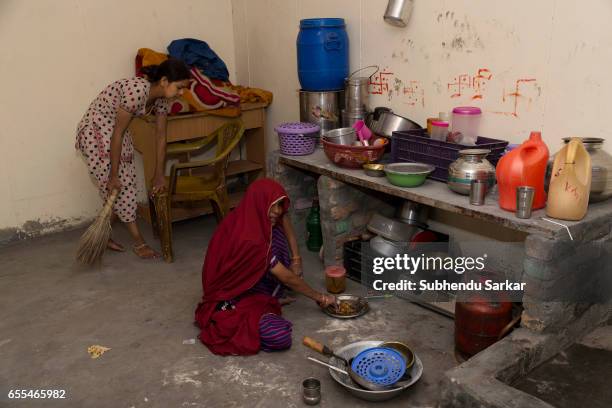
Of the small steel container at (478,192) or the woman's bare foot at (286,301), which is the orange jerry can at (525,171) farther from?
the woman's bare foot at (286,301)

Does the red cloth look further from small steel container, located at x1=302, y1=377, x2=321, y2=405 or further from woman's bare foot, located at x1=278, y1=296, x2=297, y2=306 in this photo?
small steel container, located at x1=302, y1=377, x2=321, y2=405

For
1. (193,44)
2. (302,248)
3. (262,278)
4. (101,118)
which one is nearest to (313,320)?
(262,278)

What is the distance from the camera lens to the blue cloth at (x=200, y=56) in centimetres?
477

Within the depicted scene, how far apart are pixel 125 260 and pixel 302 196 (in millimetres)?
1452

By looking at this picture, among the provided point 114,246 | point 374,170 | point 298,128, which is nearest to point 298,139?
point 298,128

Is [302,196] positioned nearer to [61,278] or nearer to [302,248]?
[302,248]

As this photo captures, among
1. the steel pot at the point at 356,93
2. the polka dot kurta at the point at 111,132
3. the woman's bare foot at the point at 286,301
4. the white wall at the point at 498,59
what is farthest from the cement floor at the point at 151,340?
the white wall at the point at 498,59

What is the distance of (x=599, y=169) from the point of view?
103 inches

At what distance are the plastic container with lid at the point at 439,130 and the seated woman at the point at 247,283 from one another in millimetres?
1060

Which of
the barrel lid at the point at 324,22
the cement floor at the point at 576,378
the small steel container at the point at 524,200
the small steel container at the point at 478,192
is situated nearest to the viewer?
the cement floor at the point at 576,378

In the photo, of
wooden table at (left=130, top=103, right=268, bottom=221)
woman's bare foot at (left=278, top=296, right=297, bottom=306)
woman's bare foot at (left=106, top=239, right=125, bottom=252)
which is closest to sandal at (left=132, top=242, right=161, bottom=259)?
woman's bare foot at (left=106, top=239, right=125, bottom=252)

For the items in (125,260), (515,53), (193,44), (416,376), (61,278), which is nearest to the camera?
(416,376)

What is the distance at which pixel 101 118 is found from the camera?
3.88 metres

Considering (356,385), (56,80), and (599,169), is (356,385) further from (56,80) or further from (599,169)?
(56,80)
